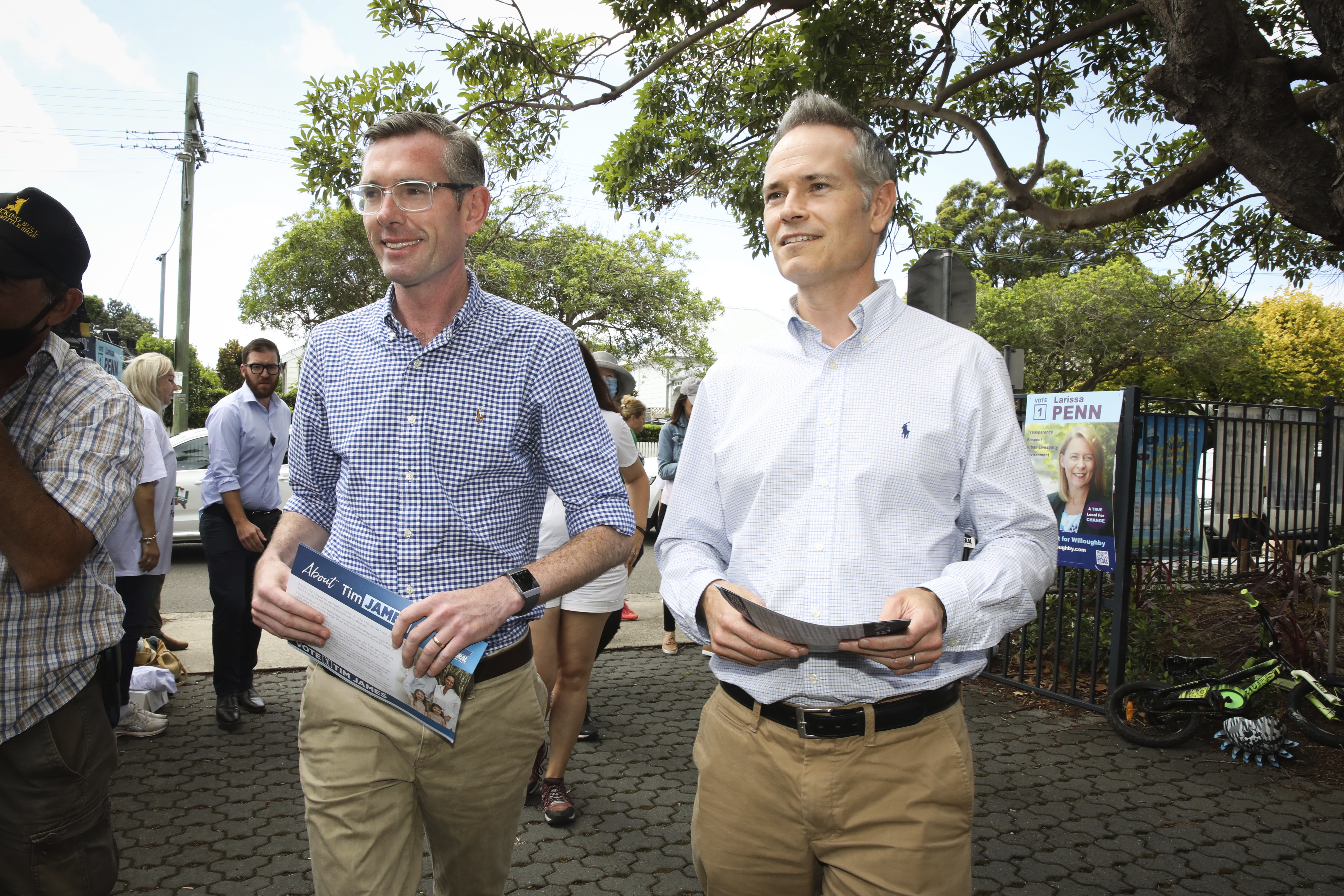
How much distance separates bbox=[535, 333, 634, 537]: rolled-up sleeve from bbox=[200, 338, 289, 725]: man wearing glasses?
374 centimetres

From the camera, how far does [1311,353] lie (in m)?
34.8

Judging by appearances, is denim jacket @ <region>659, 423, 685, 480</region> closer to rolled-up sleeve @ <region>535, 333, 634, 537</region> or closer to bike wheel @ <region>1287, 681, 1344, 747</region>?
bike wheel @ <region>1287, 681, 1344, 747</region>

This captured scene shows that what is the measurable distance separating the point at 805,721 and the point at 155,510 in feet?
14.8

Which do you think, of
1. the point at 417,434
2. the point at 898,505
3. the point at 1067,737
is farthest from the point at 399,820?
the point at 1067,737

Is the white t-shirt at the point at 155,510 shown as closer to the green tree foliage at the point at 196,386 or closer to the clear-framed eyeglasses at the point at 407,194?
the clear-framed eyeglasses at the point at 407,194

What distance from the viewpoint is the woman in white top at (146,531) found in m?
4.82

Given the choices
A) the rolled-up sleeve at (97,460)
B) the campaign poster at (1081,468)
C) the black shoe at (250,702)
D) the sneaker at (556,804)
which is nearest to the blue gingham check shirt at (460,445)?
the rolled-up sleeve at (97,460)

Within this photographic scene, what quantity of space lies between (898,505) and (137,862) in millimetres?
3516

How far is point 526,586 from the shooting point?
1.95 meters

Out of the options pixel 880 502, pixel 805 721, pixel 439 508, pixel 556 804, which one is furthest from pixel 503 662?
pixel 556 804

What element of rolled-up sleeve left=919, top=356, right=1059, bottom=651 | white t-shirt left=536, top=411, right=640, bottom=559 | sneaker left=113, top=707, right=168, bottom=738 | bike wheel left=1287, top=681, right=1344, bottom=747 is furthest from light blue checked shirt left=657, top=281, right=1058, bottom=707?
sneaker left=113, top=707, right=168, bottom=738

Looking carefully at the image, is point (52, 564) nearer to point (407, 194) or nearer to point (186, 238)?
point (407, 194)

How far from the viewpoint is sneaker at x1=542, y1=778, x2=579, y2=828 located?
3982 millimetres

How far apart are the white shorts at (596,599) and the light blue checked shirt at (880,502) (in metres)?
2.08
